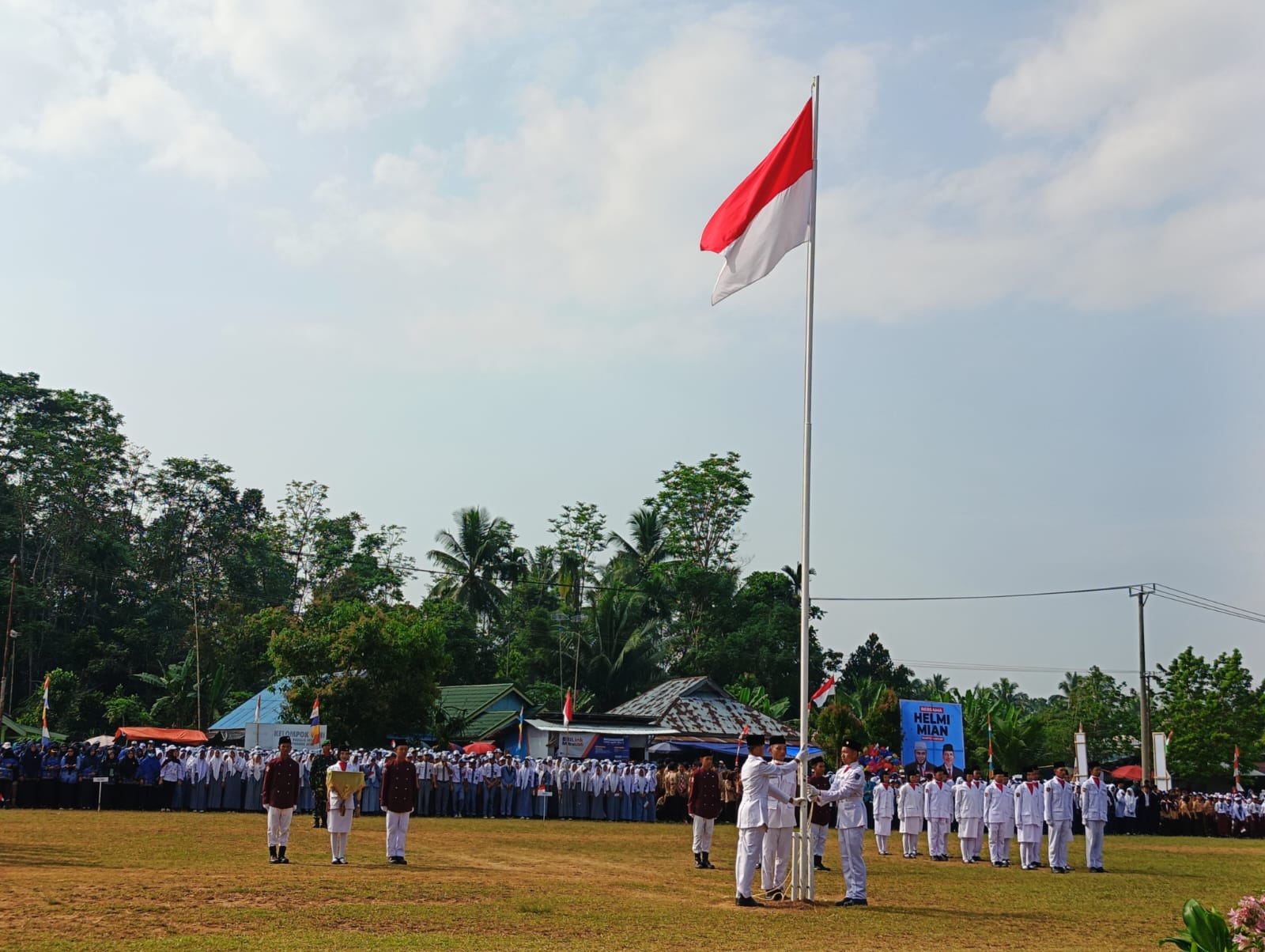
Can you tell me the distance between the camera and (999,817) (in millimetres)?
23281

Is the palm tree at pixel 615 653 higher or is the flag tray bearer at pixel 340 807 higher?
the palm tree at pixel 615 653

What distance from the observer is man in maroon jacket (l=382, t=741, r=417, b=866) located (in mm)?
17844

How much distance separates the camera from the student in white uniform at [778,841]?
14.2 m

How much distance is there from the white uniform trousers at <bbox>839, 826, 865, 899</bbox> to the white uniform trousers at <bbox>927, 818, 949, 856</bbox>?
1123cm

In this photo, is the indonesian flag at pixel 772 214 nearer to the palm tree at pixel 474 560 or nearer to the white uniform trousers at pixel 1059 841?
the white uniform trousers at pixel 1059 841

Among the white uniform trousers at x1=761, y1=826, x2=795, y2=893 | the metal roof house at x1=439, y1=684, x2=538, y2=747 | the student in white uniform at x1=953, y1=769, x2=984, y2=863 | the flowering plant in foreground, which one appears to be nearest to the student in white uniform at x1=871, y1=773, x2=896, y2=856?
Result: the student in white uniform at x1=953, y1=769, x2=984, y2=863

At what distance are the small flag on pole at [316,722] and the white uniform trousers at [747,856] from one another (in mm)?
18657

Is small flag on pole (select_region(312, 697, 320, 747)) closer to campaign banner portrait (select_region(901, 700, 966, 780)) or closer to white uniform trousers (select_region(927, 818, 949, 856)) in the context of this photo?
white uniform trousers (select_region(927, 818, 949, 856))

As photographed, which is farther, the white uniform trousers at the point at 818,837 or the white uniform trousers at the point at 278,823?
the white uniform trousers at the point at 818,837

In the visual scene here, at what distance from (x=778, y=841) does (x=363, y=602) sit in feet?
146

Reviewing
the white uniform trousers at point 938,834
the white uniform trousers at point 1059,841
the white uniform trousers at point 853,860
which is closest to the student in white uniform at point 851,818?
the white uniform trousers at point 853,860

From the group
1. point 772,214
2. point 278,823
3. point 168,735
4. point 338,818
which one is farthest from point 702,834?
point 168,735

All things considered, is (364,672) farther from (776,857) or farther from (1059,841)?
(776,857)

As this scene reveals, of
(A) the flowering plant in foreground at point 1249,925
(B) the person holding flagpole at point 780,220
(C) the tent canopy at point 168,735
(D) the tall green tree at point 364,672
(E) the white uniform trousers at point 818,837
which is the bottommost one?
(E) the white uniform trousers at point 818,837
